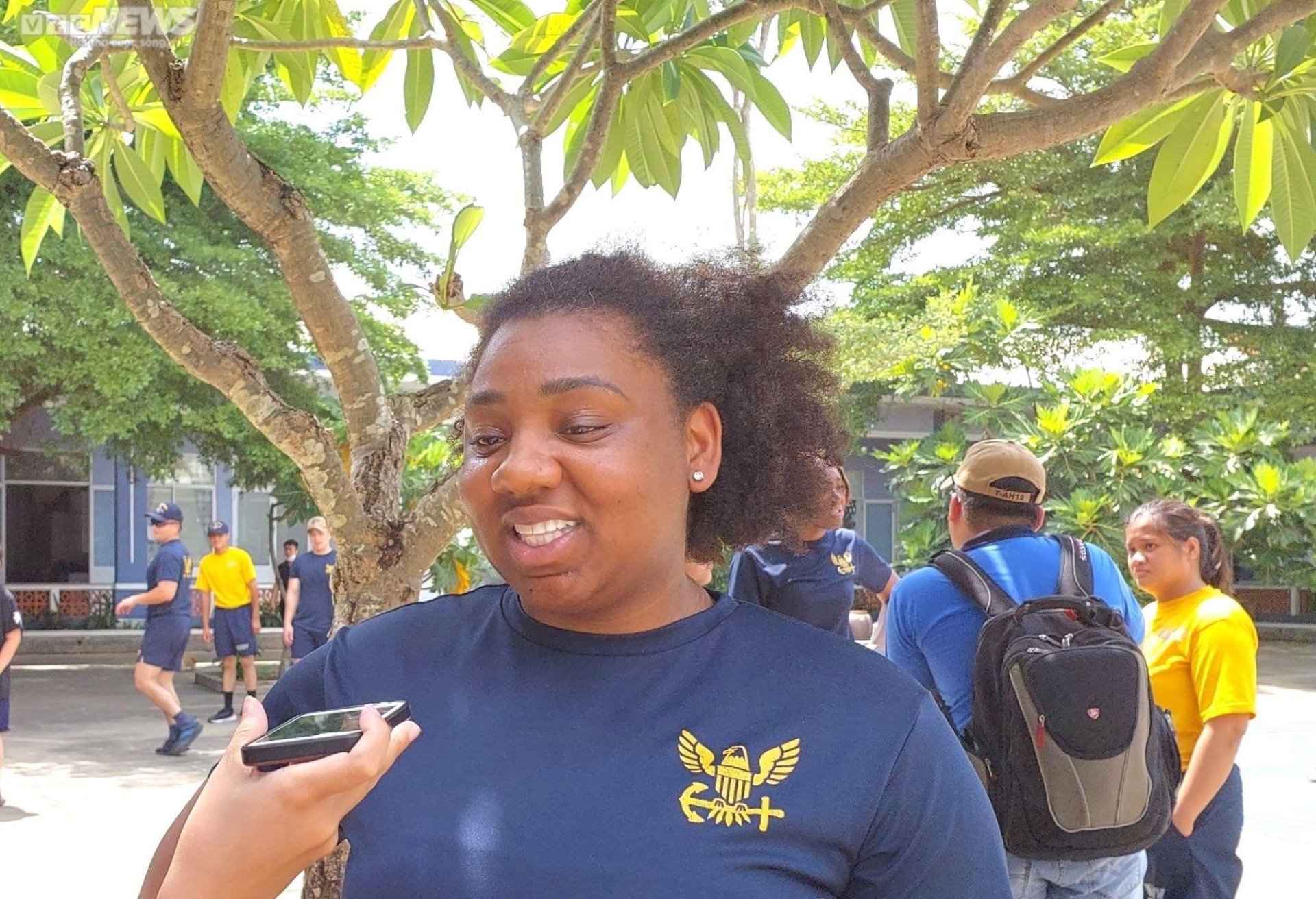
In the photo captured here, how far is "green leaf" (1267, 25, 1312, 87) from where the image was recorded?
2699 millimetres

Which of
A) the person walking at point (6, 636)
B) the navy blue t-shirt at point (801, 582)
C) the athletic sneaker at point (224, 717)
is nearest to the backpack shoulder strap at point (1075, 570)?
the navy blue t-shirt at point (801, 582)

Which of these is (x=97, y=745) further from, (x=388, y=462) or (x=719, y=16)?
(x=719, y=16)

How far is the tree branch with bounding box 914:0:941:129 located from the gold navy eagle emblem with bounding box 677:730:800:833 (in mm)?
1651

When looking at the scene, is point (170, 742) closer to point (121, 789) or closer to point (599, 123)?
point (121, 789)

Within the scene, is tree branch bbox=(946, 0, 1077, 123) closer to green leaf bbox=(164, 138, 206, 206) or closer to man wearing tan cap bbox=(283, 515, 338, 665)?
green leaf bbox=(164, 138, 206, 206)

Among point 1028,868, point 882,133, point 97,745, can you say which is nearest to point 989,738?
point 1028,868

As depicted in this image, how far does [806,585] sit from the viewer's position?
4.87 meters

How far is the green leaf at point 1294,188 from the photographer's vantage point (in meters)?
2.98

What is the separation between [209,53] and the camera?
8.59 ft

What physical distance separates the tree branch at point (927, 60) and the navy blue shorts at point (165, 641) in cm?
900

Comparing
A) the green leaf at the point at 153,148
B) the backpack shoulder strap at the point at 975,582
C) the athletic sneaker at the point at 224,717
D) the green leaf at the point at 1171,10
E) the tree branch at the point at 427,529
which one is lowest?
the athletic sneaker at the point at 224,717

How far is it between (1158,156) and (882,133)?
0.73 m

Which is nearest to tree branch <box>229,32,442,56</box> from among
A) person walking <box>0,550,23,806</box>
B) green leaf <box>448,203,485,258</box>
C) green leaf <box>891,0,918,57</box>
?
green leaf <box>448,203,485,258</box>

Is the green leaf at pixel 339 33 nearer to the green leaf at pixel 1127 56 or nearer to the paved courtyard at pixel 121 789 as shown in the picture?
the green leaf at pixel 1127 56
